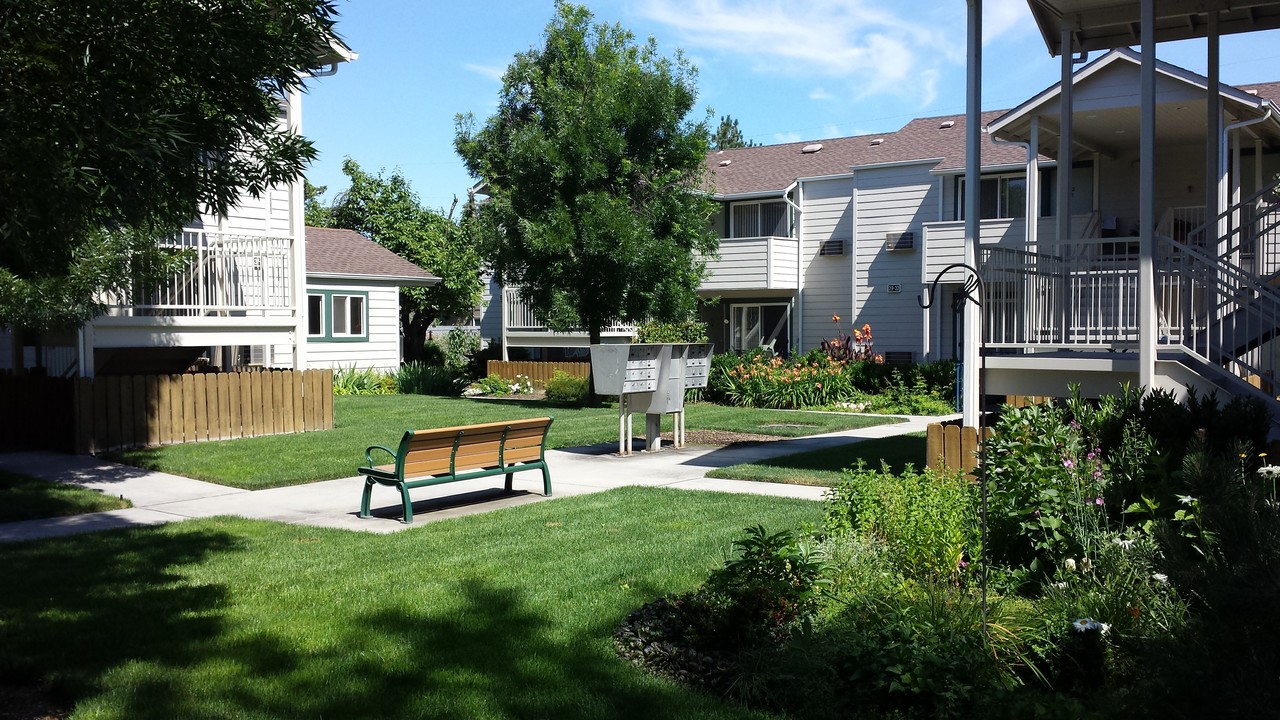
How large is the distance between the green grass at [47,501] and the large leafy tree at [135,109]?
3.95 meters

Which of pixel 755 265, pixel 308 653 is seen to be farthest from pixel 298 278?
pixel 755 265

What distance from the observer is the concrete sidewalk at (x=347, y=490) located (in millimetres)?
10070

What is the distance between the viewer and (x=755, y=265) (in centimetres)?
2847

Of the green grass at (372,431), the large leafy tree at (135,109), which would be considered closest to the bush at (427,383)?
the green grass at (372,431)

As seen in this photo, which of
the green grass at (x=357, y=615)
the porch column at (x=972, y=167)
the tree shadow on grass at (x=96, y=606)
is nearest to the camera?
the green grass at (x=357, y=615)

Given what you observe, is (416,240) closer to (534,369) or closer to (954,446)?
(534,369)

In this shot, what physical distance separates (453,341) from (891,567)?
1203 inches

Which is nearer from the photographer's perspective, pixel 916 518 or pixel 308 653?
pixel 308 653

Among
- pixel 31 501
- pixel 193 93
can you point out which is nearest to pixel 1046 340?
pixel 193 93

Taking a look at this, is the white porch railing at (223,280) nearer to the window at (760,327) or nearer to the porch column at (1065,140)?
the porch column at (1065,140)

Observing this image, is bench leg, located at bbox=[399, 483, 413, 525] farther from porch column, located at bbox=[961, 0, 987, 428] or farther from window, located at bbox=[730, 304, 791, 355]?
window, located at bbox=[730, 304, 791, 355]

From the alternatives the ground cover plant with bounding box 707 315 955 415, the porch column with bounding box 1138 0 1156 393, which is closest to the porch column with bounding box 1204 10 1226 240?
the porch column with bounding box 1138 0 1156 393

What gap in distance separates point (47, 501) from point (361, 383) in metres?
16.7

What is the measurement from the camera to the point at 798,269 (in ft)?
96.3
